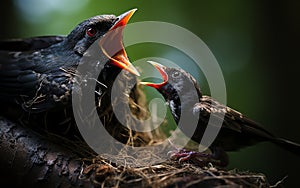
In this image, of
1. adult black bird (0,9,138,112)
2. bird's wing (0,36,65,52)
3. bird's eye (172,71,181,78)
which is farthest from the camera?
bird's wing (0,36,65,52)

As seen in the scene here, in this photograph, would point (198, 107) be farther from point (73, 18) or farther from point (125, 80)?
point (73, 18)

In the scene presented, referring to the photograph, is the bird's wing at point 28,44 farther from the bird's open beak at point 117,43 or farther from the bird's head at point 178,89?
the bird's head at point 178,89

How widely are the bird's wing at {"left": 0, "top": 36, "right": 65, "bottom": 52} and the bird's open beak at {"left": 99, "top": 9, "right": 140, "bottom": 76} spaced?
25.6 inches

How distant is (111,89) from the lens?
2.47 metres

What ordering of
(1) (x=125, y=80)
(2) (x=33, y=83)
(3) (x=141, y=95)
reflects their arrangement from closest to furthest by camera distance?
(2) (x=33, y=83) < (1) (x=125, y=80) < (3) (x=141, y=95)

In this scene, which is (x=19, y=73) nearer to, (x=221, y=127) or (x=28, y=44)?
(x=28, y=44)

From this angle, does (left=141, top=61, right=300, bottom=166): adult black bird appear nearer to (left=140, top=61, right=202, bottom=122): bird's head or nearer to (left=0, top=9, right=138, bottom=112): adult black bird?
(left=140, top=61, right=202, bottom=122): bird's head

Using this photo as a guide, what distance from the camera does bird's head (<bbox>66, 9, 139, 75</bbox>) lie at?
7.64ft

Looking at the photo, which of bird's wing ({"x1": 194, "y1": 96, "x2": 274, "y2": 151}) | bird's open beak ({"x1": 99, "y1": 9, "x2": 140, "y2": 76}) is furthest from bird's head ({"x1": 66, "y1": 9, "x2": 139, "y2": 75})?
bird's wing ({"x1": 194, "y1": 96, "x2": 274, "y2": 151})

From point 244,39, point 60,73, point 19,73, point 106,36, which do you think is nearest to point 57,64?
point 60,73

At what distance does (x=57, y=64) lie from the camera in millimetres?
2389

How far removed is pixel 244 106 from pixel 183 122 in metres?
1.50

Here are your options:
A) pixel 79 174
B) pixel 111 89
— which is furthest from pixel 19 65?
pixel 79 174

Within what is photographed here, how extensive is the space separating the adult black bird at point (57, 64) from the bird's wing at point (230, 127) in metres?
0.58
